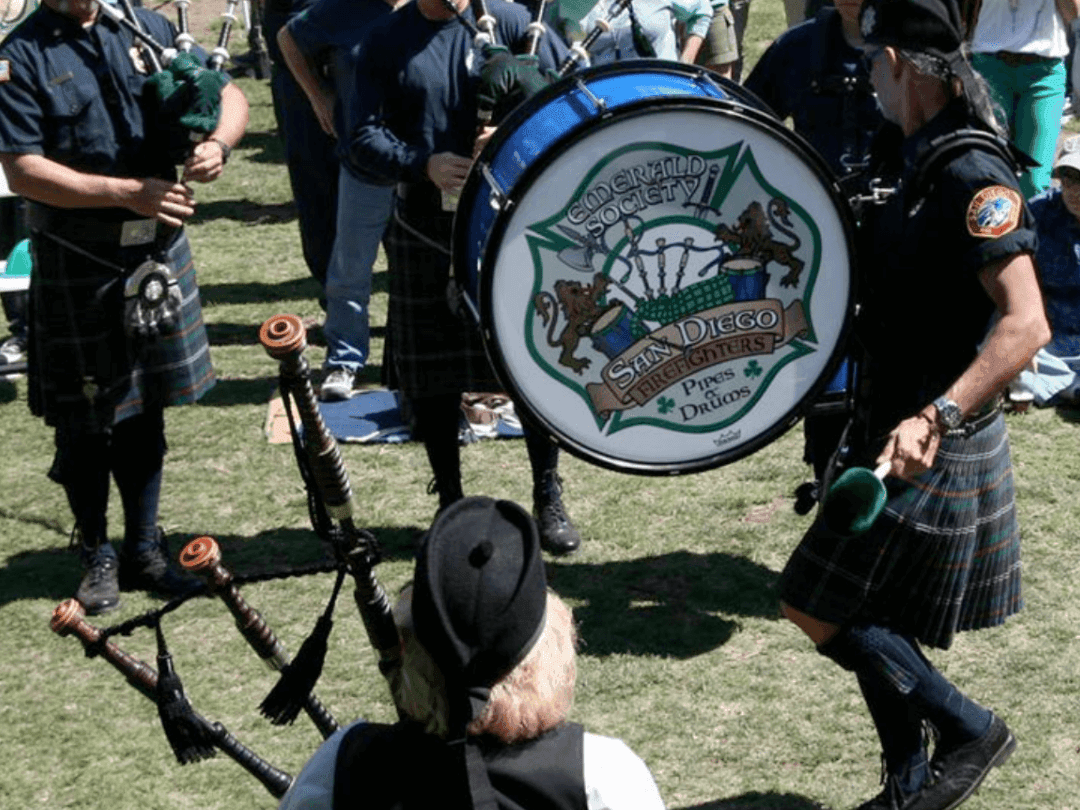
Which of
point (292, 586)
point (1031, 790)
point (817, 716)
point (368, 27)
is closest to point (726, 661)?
point (817, 716)

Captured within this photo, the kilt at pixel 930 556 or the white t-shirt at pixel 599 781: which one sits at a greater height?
the white t-shirt at pixel 599 781

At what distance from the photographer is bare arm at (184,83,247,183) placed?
15.4ft

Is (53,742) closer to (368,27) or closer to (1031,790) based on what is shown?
(1031,790)

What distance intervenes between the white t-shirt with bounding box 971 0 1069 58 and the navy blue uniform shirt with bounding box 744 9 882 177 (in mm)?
1932

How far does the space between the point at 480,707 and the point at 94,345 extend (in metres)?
2.89

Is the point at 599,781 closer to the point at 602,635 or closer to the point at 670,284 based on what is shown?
the point at 670,284

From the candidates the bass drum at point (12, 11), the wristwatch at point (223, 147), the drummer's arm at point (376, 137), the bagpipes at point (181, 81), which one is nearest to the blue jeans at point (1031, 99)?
the drummer's arm at point (376, 137)

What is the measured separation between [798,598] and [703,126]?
3.09ft

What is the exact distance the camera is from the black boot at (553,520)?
16.9ft

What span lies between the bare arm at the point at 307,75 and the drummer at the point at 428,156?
1.54 metres

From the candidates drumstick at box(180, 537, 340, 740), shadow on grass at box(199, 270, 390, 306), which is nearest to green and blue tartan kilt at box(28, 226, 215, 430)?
drumstick at box(180, 537, 340, 740)

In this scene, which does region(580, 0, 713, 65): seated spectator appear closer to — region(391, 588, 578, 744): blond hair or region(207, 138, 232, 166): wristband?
region(207, 138, 232, 166): wristband

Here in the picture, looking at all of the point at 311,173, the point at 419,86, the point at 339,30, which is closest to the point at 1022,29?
the point at 339,30

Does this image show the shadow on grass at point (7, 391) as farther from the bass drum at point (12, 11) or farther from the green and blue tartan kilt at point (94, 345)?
the bass drum at point (12, 11)
